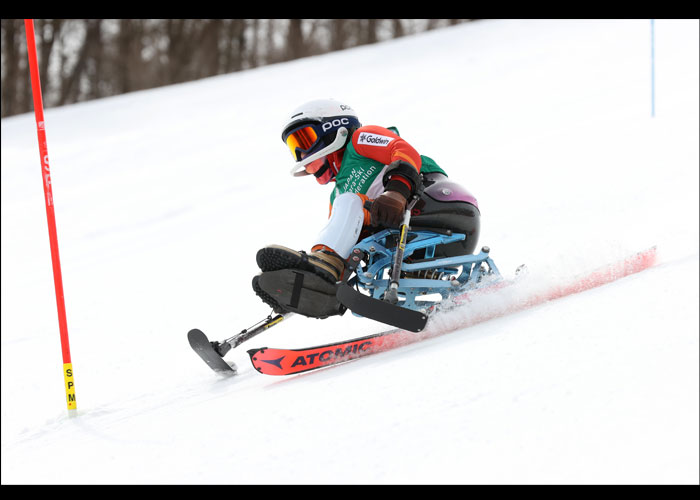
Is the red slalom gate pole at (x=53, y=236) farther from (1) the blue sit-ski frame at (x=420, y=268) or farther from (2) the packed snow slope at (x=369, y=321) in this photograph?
(1) the blue sit-ski frame at (x=420, y=268)

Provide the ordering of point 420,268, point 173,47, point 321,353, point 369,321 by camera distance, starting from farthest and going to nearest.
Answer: point 173,47
point 369,321
point 420,268
point 321,353

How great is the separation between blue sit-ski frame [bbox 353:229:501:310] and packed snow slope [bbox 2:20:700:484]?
0.23m

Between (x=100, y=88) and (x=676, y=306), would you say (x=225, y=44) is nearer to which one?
(x=100, y=88)

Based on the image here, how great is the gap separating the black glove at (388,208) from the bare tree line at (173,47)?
23.4 meters

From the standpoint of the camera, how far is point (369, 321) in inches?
197

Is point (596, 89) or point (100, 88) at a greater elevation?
point (596, 89)

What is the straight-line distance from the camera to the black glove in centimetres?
371

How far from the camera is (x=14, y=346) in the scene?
7223 millimetres

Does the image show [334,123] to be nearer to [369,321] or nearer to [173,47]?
[369,321]

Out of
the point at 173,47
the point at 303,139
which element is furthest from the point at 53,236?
the point at 173,47

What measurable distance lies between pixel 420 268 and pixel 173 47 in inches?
963

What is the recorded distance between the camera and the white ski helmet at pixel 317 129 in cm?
417

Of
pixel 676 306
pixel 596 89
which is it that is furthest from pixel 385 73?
pixel 676 306

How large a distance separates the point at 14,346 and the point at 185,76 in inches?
823
